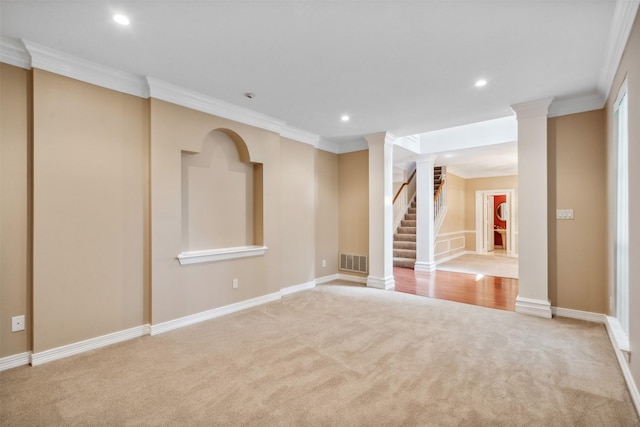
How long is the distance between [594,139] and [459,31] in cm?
260

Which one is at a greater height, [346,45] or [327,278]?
[346,45]

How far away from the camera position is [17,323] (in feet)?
8.30

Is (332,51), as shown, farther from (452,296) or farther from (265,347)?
(452,296)

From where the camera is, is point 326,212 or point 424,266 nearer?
point 326,212

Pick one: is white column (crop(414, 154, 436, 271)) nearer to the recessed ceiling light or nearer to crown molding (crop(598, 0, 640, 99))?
crown molding (crop(598, 0, 640, 99))

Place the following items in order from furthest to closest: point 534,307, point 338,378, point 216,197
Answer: point 216,197, point 534,307, point 338,378

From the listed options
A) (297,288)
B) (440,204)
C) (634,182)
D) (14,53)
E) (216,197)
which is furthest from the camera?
(440,204)

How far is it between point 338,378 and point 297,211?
3125 millimetres

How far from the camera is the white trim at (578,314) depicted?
3523mm

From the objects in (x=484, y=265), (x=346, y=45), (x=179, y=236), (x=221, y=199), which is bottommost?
(x=484, y=265)

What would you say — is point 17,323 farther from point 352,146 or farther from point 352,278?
point 352,146

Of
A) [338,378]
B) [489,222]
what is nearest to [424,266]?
[489,222]

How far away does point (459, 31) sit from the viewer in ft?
7.68

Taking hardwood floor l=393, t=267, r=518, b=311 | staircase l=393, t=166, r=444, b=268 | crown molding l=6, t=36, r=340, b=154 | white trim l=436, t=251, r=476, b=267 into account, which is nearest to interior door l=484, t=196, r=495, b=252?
white trim l=436, t=251, r=476, b=267
